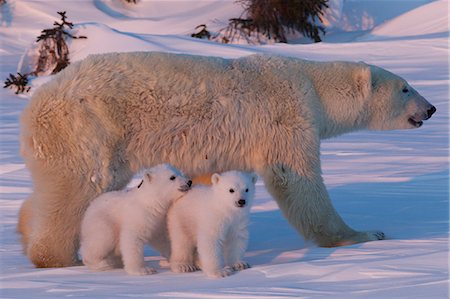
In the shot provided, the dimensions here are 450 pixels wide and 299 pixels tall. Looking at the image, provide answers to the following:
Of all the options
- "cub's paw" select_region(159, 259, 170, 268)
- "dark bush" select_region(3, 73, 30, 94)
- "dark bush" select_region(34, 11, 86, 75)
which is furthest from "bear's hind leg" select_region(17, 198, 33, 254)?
"dark bush" select_region(34, 11, 86, 75)

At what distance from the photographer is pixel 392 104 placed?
728cm

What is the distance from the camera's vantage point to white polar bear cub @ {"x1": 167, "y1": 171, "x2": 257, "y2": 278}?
18.1 feet

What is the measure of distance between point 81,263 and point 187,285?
3.99 ft

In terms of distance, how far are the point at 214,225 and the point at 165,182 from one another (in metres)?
0.47

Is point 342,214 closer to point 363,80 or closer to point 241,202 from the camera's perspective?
point 363,80

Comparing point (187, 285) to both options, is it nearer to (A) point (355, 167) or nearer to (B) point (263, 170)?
(B) point (263, 170)

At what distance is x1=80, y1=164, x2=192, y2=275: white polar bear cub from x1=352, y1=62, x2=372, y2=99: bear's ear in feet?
6.29

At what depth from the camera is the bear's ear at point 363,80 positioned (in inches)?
277

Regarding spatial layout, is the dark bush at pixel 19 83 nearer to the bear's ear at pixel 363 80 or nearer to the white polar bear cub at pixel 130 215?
the bear's ear at pixel 363 80

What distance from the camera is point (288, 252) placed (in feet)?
20.6

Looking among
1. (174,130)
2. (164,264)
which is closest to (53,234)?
(164,264)

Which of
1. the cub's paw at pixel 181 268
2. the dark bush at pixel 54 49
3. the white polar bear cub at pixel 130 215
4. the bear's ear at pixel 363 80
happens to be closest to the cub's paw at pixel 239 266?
the cub's paw at pixel 181 268

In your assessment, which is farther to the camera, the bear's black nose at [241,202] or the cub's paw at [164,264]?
the cub's paw at [164,264]

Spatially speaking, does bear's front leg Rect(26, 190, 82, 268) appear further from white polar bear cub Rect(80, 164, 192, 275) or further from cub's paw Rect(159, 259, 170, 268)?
cub's paw Rect(159, 259, 170, 268)
